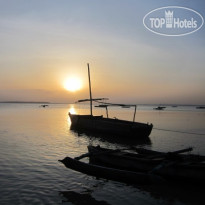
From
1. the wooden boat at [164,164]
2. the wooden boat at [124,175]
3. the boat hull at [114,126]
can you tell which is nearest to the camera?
the wooden boat at [124,175]

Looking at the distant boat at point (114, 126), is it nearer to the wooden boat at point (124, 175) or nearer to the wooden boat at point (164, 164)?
the wooden boat at point (164, 164)

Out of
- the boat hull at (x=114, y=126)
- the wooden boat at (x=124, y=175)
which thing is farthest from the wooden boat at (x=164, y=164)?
the boat hull at (x=114, y=126)

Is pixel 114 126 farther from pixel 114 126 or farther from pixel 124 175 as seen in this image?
pixel 124 175

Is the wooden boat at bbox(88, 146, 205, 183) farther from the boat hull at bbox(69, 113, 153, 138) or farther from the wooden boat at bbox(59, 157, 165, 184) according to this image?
the boat hull at bbox(69, 113, 153, 138)

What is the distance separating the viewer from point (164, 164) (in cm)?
1217

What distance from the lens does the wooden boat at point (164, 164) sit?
472 inches

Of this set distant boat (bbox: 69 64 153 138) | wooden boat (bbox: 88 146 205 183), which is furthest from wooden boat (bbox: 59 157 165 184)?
distant boat (bbox: 69 64 153 138)

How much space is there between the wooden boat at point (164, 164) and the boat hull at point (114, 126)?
49.4ft

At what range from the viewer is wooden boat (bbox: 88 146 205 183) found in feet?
39.4

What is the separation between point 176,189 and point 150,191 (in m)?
1.40

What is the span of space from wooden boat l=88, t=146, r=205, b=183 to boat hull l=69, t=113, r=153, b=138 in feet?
49.4

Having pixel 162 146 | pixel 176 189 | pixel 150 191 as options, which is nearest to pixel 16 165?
pixel 150 191

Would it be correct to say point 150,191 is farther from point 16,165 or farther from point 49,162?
point 16,165

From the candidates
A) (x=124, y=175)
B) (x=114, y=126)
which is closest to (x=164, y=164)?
(x=124, y=175)
